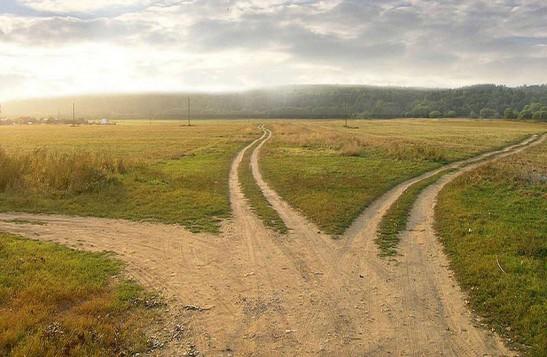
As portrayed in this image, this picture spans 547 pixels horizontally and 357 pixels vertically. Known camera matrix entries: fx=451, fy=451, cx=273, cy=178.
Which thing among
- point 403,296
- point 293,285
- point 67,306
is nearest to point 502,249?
point 403,296

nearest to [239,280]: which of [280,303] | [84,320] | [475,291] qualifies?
[280,303]

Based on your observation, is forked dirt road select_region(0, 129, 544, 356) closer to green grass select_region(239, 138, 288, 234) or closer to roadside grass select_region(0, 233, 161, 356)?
green grass select_region(239, 138, 288, 234)

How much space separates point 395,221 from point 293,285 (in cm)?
684

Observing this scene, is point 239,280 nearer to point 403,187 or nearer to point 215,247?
point 215,247

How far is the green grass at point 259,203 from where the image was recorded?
1498 centimetres

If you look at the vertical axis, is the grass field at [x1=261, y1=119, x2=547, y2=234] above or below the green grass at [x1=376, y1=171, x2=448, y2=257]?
above

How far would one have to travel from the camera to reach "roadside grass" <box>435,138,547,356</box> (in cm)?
830

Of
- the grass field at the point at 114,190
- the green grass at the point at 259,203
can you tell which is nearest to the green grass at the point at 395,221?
the green grass at the point at 259,203

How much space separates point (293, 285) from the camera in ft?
32.4

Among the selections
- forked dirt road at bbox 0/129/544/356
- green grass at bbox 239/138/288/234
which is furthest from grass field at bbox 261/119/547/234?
forked dirt road at bbox 0/129/544/356

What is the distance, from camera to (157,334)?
7.63 meters

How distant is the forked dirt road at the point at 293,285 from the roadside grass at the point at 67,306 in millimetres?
629

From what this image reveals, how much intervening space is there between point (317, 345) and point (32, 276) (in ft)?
21.2

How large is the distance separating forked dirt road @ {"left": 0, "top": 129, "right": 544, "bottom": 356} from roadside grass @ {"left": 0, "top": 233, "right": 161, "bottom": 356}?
0.63m
